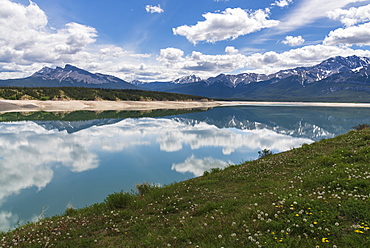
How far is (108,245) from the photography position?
717 centimetres

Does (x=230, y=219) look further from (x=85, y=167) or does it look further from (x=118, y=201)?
(x=85, y=167)

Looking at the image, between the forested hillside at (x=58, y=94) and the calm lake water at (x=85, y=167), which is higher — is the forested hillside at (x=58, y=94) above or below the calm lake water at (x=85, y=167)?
above

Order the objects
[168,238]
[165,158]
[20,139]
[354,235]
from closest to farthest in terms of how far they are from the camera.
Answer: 1. [354,235]
2. [168,238]
3. [165,158]
4. [20,139]

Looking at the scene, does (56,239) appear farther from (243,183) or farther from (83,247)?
(243,183)

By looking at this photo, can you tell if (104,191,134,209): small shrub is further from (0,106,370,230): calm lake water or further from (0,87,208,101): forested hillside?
(0,87,208,101): forested hillside

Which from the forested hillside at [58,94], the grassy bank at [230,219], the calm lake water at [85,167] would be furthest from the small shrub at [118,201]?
the forested hillside at [58,94]

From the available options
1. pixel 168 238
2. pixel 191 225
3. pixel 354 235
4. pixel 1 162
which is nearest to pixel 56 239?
pixel 168 238

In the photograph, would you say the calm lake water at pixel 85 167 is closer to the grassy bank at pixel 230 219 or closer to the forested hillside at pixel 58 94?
the grassy bank at pixel 230 219

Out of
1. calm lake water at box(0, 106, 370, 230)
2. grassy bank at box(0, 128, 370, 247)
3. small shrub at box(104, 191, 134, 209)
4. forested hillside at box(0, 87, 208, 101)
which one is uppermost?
forested hillside at box(0, 87, 208, 101)

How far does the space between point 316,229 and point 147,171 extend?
63.8ft

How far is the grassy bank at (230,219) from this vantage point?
6193mm

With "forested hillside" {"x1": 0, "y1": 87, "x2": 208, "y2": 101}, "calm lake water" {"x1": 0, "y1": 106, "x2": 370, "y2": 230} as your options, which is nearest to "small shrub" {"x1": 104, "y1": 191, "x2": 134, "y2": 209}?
"calm lake water" {"x1": 0, "y1": 106, "x2": 370, "y2": 230}

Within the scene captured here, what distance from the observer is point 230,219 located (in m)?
7.84

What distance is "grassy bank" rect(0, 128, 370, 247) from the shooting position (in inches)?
244
